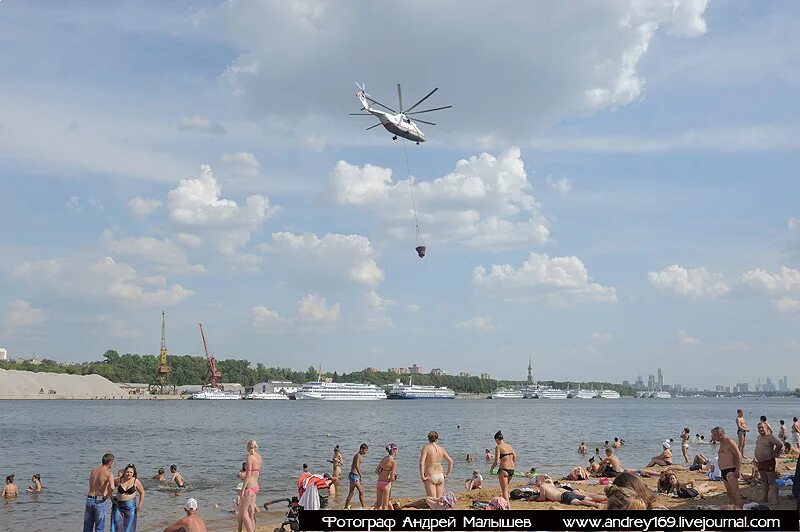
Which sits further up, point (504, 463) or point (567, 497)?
point (504, 463)

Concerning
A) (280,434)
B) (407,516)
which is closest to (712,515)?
(407,516)

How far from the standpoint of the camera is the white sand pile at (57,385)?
174250mm

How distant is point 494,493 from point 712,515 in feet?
49.9

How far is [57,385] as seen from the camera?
590ft

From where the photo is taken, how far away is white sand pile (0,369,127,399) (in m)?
174

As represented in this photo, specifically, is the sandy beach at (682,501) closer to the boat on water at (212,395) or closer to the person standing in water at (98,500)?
the person standing in water at (98,500)

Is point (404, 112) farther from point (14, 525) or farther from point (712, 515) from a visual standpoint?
point (712, 515)

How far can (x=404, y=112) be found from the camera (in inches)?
1088

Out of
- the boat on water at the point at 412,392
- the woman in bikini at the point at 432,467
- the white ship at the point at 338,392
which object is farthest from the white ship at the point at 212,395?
the woman in bikini at the point at 432,467

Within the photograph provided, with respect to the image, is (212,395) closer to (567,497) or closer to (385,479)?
(567,497)

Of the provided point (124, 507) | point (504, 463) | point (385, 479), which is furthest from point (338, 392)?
point (124, 507)

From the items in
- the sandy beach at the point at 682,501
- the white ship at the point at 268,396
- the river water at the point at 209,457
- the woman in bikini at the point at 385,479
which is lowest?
the white ship at the point at 268,396

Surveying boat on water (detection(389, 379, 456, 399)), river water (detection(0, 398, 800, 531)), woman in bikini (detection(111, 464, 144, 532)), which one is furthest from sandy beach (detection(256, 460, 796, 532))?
boat on water (detection(389, 379, 456, 399))

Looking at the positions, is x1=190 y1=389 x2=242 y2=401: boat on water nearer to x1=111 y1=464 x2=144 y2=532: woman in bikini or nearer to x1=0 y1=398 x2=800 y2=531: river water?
x1=0 y1=398 x2=800 y2=531: river water
